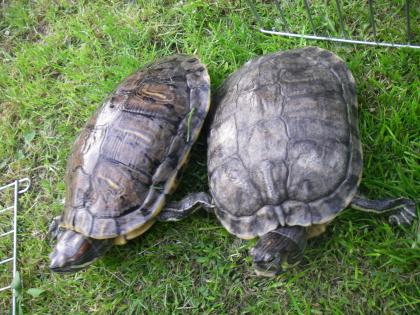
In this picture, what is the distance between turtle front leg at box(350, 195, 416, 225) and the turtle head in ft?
4.75

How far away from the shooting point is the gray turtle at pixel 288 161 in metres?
2.35

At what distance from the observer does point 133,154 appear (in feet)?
9.11

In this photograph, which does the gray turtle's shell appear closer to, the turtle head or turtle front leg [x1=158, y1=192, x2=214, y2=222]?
turtle front leg [x1=158, y1=192, x2=214, y2=222]

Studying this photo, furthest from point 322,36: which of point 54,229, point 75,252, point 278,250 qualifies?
point 54,229

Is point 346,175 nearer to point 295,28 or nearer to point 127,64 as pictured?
point 295,28

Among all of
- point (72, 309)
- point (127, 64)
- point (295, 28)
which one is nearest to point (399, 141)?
point (295, 28)

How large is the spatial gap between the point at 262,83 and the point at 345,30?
2.75ft

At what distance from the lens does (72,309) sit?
2939 mm

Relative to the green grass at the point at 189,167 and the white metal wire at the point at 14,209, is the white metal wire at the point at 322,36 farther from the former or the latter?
the white metal wire at the point at 14,209

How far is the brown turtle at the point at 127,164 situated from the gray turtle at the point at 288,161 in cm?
31

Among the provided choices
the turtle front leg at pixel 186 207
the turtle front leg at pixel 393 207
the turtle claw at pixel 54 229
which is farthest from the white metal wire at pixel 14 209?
the turtle front leg at pixel 393 207

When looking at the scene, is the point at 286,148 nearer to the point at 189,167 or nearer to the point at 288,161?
the point at 288,161

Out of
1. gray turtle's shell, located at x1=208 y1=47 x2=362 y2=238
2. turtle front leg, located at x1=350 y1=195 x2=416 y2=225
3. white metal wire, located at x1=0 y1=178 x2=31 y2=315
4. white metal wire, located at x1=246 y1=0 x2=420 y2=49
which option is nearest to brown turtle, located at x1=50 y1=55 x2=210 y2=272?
gray turtle's shell, located at x1=208 y1=47 x2=362 y2=238

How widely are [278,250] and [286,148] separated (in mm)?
498
